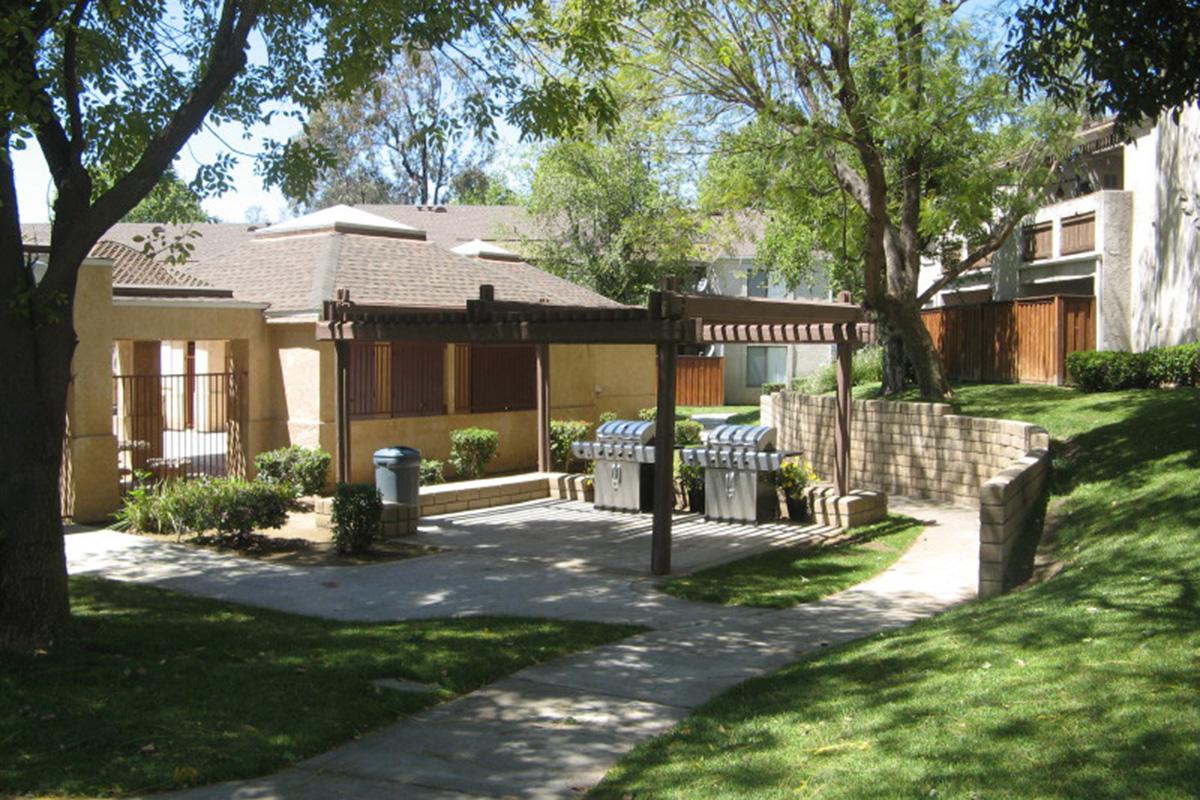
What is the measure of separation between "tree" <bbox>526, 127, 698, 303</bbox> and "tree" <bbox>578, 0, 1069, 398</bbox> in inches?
446

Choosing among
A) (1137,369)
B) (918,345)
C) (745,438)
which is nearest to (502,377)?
(745,438)

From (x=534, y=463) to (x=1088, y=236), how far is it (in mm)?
14086

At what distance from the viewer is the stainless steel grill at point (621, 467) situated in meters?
17.0

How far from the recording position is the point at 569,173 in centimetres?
3394

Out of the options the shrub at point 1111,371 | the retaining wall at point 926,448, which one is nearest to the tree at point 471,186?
the retaining wall at point 926,448

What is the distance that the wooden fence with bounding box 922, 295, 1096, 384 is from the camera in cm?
2541

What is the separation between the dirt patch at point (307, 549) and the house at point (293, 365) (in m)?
2.85

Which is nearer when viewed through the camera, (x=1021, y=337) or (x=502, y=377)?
(x=502, y=377)

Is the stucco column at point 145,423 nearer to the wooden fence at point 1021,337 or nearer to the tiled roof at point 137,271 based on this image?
the tiled roof at point 137,271

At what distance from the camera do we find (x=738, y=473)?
15.9 m

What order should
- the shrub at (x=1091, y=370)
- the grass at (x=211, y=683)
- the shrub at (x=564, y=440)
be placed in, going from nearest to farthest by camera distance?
the grass at (x=211, y=683) < the shrub at (x=1091, y=370) < the shrub at (x=564, y=440)

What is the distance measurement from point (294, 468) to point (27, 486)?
9429 mm

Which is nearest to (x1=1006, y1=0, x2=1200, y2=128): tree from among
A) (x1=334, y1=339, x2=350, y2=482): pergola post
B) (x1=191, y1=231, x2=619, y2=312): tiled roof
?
(x1=334, y1=339, x2=350, y2=482): pergola post

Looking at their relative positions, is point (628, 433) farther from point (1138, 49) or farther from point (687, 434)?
point (1138, 49)
